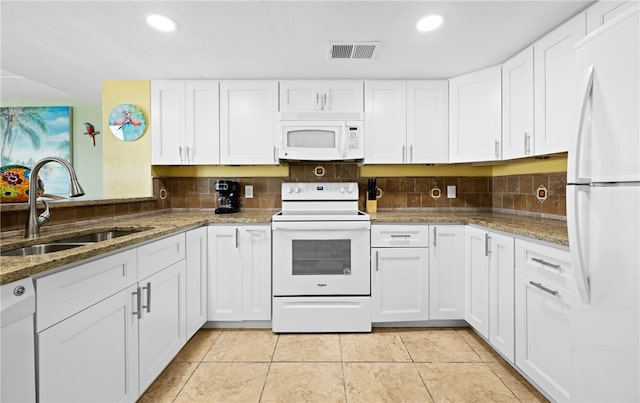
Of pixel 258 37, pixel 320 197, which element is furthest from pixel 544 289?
pixel 258 37

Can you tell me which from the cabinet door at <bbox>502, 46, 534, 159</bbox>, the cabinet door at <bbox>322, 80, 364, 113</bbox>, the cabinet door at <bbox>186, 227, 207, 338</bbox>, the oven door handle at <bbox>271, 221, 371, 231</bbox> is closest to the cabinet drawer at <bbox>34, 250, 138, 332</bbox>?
the cabinet door at <bbox>186, 227, 207, 338</bbox>

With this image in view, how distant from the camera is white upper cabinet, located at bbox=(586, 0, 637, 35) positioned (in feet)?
4.70

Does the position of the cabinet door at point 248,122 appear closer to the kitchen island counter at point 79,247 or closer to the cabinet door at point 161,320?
the kitchen island counter at point 79,247

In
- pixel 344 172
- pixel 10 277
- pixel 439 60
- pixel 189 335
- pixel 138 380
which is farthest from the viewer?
pixel 344 172

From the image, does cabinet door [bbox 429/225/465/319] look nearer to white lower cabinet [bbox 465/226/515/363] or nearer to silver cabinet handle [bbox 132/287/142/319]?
white lower cabinet [bbox 465/226/515/363]

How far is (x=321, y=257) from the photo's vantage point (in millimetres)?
2375

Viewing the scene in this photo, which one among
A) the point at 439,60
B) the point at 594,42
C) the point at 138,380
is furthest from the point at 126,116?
the point at 594,42

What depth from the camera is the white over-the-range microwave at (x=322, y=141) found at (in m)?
2.56

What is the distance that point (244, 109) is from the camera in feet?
8.72

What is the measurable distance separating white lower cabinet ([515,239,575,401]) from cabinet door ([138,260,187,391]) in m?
1.98

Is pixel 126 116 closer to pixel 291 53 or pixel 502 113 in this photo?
pixel 291 53

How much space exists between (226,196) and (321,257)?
106 cm

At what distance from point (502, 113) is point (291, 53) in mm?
1663

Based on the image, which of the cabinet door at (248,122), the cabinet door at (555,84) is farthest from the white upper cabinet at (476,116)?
the cabinet door at (248,122)
